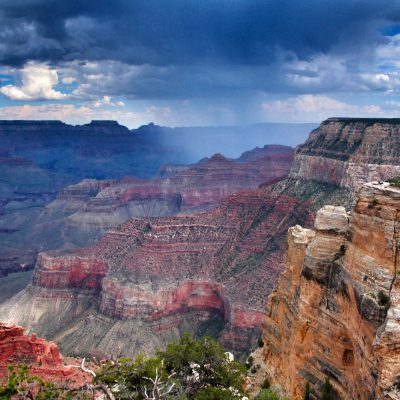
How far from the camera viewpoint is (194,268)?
9169cm

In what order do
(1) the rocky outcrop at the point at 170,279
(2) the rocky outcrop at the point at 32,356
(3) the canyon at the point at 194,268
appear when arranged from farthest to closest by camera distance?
(1) the rocky outcrop at the point at 170,279 → (3) the canyon at the point at 194,268 → (2) the rocky outcrop at the point at 32,356

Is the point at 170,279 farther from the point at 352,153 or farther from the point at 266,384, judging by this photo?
the point at 266,384

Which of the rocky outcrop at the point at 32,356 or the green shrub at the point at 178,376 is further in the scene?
the rocky outcrop at the point at 32,356

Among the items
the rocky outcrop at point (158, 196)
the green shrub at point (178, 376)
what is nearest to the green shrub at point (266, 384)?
the green shrub at point (178, 376)

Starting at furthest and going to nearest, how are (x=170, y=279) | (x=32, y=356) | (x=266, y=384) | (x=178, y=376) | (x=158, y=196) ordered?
(x=158, y=196) → (x=170, y=279) → (x=32, y=356) → (x=266, y=384) → (x=178, y=376)

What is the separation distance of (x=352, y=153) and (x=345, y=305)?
61429 mm

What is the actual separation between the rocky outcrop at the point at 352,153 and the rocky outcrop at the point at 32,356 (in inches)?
1975

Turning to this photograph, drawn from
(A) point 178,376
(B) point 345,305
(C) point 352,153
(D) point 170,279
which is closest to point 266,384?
(A) point 178,376

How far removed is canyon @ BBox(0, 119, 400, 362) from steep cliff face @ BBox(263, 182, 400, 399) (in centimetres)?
4360

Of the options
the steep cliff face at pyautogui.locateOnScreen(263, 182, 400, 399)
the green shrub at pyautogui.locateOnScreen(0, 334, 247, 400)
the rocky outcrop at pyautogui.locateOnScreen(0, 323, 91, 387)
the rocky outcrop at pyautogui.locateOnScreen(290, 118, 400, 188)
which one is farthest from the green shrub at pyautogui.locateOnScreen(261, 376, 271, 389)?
the rocky outcrop at pyautogui.locateOnScreen(290, 118, 400, 188)

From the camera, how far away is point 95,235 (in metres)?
162

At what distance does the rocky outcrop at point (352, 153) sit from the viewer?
254 ft

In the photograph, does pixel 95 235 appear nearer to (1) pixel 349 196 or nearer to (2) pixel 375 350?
(1) pixel 349 196

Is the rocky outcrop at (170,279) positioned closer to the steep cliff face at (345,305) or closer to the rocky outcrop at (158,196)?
the steep cliff face at (345,305)
